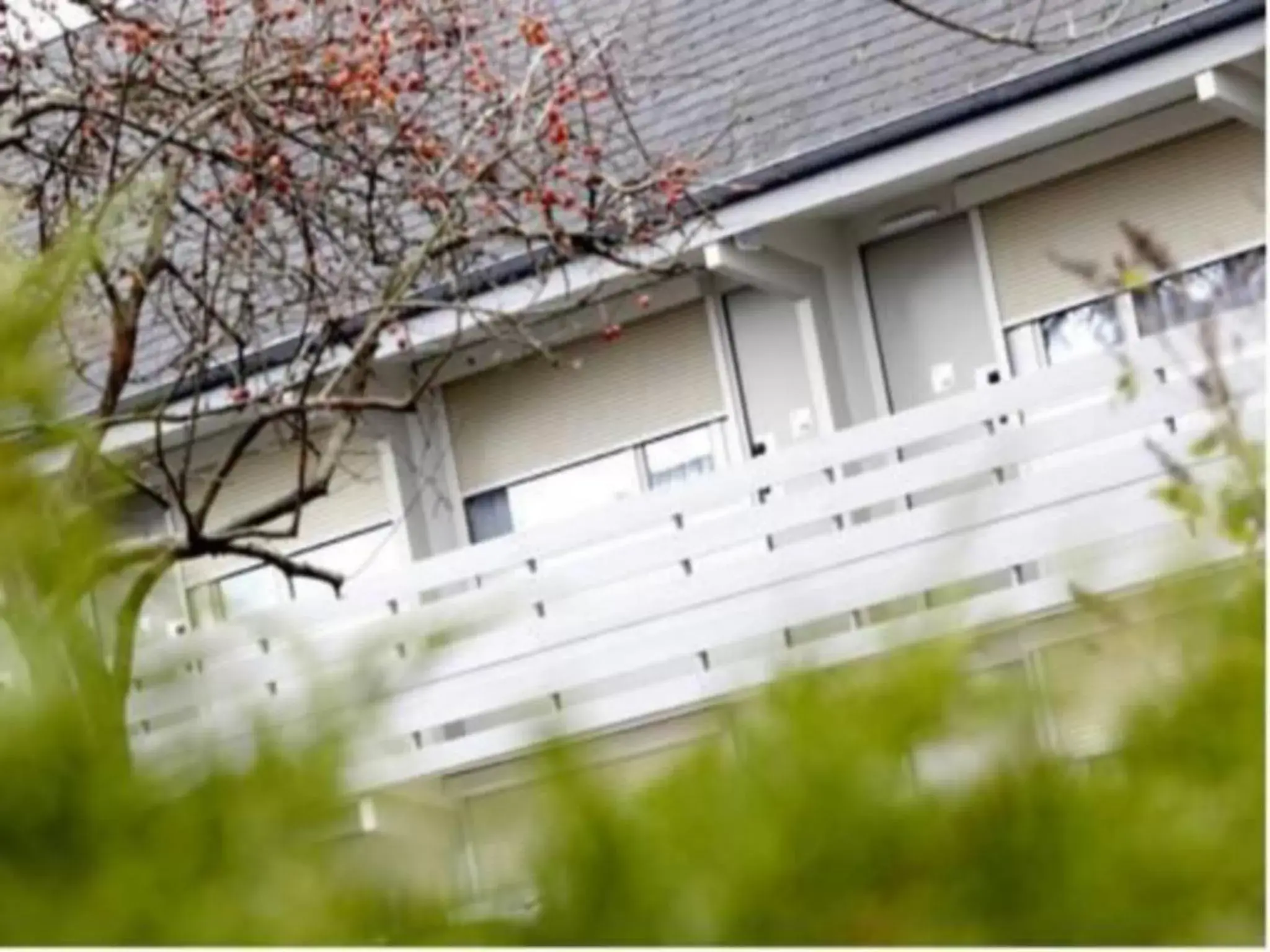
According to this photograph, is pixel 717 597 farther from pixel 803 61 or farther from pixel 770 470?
pixel 803 61

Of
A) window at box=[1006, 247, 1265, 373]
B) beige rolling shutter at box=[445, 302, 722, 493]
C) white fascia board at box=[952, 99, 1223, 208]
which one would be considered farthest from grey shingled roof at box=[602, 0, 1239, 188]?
window at box=[1006, 247, 1265, 373]

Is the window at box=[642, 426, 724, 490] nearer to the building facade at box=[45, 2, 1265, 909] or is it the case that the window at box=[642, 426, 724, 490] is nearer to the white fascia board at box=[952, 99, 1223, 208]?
the building facade at box=[45, 2, 1265, 909]

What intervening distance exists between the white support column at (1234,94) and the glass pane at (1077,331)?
1.06 m

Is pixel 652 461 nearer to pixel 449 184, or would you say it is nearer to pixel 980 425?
pixel 980 425

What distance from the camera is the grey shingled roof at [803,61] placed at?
11977mm

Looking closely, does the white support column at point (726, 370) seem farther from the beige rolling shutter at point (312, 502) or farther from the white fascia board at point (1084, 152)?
the beige rolling shutter at point (312, 502)

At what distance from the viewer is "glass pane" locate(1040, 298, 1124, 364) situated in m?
12.5

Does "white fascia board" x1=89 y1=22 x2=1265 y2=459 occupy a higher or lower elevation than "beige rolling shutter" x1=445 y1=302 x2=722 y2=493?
higher

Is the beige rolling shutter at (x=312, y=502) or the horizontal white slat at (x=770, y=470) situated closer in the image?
the horizontal white slat at (x=770, y=470)

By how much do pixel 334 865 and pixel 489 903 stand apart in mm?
73

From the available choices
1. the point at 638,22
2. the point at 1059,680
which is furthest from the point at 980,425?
the point at 1059,680

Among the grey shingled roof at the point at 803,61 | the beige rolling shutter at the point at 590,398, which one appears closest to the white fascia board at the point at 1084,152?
the grey shingled roof at the point at 803,61

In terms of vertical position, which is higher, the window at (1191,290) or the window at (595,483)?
the window at (1191,290)

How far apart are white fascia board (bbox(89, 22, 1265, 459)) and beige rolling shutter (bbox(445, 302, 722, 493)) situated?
837 millimetres
